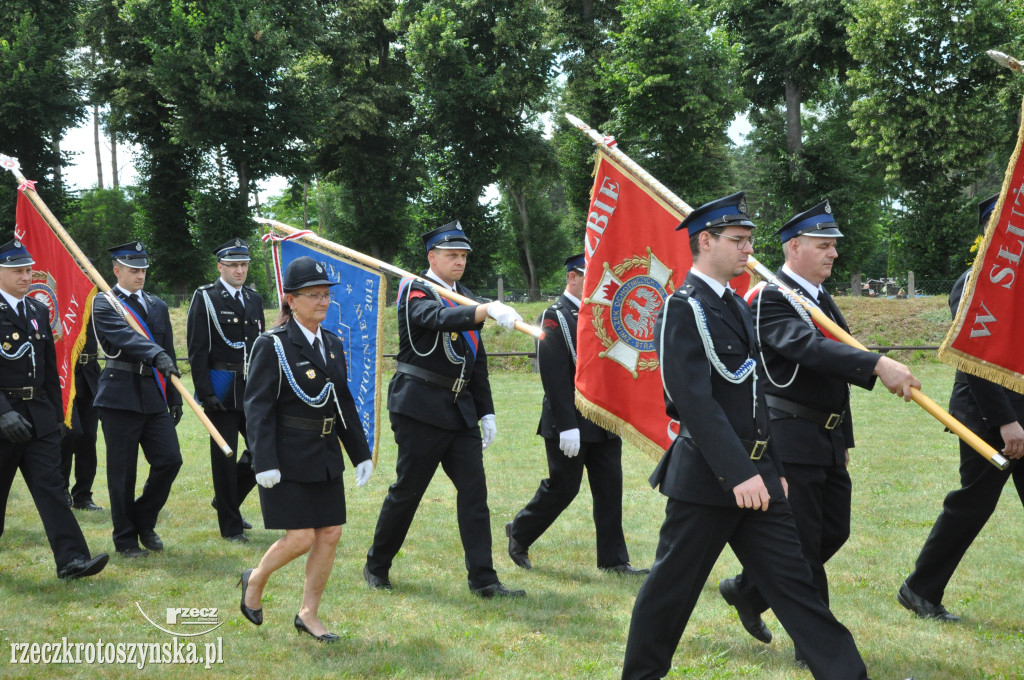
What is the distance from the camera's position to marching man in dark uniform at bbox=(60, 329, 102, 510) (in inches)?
370

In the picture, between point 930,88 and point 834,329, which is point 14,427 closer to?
point 834,329

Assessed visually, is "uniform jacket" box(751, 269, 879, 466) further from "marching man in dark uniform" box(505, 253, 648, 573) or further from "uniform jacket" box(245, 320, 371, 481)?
"uniform jacket" box(245, 320, 371, 481)

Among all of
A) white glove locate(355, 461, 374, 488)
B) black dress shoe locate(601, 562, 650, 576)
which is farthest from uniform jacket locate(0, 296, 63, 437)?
black dress shoe locate(601, 562, 650, 576)

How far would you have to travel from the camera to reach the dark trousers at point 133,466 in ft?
24.5

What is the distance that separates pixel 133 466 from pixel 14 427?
4.22 ft

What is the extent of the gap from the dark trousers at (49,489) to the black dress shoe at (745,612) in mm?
A: 4376

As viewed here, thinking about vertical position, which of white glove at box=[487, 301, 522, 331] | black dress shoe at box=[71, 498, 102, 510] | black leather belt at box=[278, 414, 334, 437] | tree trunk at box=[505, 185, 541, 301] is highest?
tree trunk at box=[505, 185, 541, 301]

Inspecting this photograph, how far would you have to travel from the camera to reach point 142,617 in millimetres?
5824

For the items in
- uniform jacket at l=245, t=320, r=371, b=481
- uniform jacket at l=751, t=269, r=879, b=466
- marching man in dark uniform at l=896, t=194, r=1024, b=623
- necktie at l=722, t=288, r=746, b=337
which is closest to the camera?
necktie at l=722, t=288, r=746, b=337

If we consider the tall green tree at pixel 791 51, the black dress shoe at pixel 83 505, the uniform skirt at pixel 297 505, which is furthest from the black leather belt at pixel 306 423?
the tall green tree at pixel 791 51

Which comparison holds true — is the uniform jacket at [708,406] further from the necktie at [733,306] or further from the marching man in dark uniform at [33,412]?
the marching man in dark uniform at [33,412]

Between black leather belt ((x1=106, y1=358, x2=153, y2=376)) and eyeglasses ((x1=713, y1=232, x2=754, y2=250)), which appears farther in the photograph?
black leather belt ((x1=106, y1=358, x2=153, y2=376))

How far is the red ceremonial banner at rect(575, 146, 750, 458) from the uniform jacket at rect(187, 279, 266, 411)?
3.28m

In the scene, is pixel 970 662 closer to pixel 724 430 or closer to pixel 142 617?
pixel 724 430
